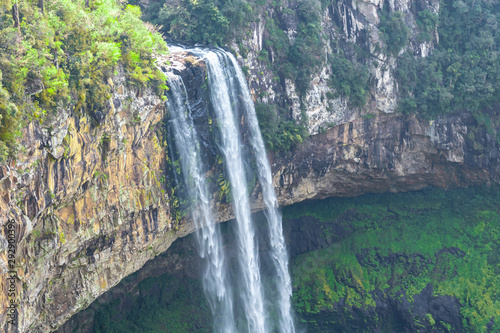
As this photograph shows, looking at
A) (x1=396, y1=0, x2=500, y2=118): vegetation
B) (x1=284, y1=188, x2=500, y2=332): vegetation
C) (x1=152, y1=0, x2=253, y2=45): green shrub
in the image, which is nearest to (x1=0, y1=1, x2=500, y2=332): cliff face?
(x1=396, y1=0, x2=500, y2=118): vegetation

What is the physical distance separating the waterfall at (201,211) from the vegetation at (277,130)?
3.79 metres

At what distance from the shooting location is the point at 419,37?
83.1ft

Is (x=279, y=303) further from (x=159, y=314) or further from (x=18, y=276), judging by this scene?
(x=18, y=276)

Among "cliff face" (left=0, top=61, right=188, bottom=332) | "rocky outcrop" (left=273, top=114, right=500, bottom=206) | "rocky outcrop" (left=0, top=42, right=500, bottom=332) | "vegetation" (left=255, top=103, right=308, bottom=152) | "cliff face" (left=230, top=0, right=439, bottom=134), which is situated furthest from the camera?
"rocky outcrop" (left=273, top=114, right=500, bottom=206)

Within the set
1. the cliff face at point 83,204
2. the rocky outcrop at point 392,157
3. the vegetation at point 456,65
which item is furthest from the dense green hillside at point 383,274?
the vegetation at point 456,65

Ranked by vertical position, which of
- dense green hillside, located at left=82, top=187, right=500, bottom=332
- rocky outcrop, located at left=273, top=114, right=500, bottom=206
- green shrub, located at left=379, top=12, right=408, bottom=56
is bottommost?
dense green hillside, located at left=82, top=187, right=500, bottom=332

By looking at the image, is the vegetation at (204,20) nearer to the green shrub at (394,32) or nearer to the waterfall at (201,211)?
the waterfall at (201,211)

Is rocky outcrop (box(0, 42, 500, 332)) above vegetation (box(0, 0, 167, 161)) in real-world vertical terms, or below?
Answer: below

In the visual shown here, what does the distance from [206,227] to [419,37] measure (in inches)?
586

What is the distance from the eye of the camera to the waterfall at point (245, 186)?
18.6 m

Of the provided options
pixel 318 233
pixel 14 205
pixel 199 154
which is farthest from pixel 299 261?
pixel 14 205

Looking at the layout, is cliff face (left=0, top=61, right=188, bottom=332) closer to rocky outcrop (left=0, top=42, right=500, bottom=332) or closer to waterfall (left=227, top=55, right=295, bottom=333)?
rocky outcrop (left=0, top=42, right=500, bottom=332)

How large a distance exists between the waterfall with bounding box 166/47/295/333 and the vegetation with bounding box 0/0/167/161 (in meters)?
3.23

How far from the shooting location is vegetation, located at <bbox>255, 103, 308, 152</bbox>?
20750mm
